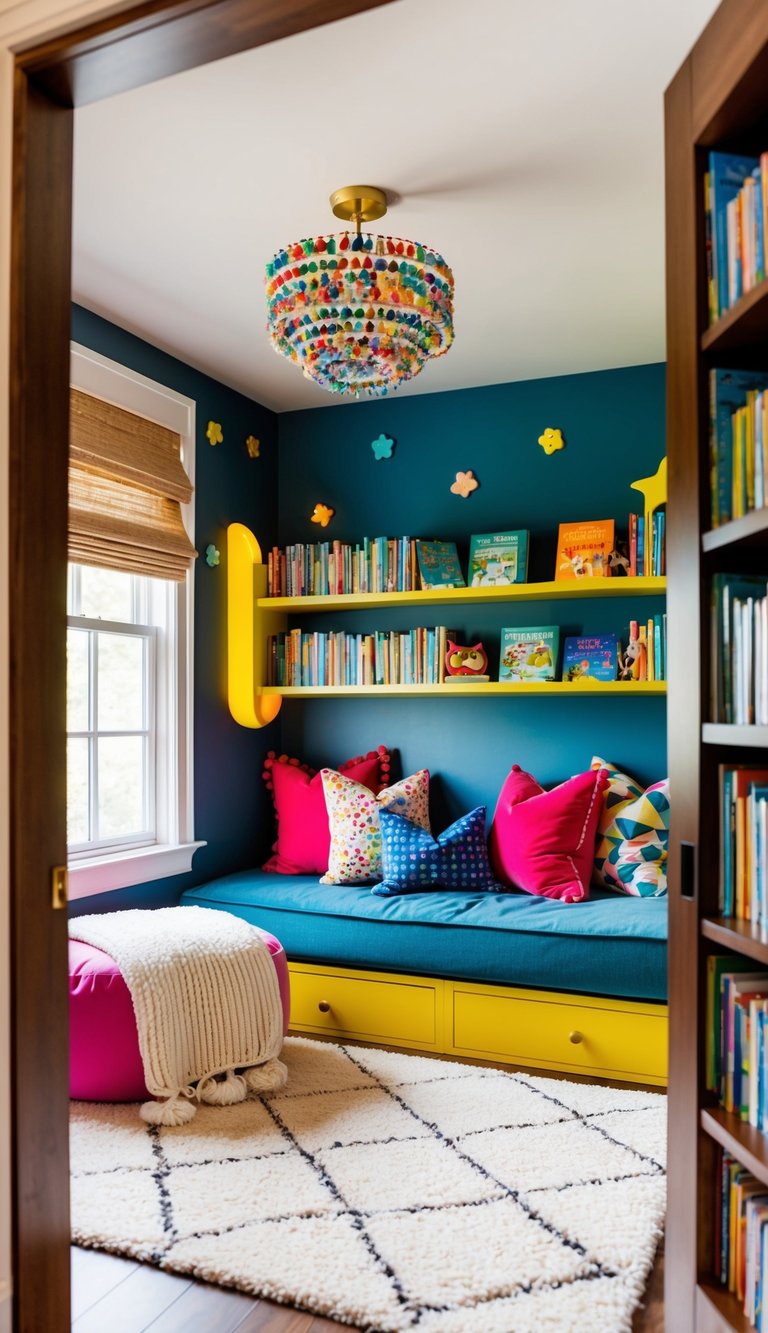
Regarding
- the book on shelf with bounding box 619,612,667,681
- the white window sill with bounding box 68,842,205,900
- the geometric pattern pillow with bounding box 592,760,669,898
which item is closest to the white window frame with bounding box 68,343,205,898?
the white window sill with bounding box 68,842,205,900

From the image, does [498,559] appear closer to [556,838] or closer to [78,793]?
[556,838]

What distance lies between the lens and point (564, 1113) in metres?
2.88

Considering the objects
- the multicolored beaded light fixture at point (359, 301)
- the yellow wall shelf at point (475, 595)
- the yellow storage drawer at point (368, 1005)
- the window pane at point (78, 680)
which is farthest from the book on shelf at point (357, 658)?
the multicolored beaded light fixture at point (359, 301)

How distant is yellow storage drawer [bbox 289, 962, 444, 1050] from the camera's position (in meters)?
3.43

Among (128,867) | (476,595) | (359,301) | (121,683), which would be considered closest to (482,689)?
(476,595)

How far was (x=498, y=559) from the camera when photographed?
13.3ft

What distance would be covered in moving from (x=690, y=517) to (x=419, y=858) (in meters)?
2.30

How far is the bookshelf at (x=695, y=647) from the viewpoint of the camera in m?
1.56

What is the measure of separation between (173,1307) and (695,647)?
5.43ft

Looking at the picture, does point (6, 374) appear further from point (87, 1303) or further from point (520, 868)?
point (520, 868)

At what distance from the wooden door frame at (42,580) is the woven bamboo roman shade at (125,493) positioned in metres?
1.59

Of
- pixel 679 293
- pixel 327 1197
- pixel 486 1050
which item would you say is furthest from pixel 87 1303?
pixel 679 293

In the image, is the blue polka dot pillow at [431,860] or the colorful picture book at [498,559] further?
the colorful picture book at [498,559]

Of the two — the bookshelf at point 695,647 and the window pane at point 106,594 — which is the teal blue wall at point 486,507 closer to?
the window pane at point 106,594
